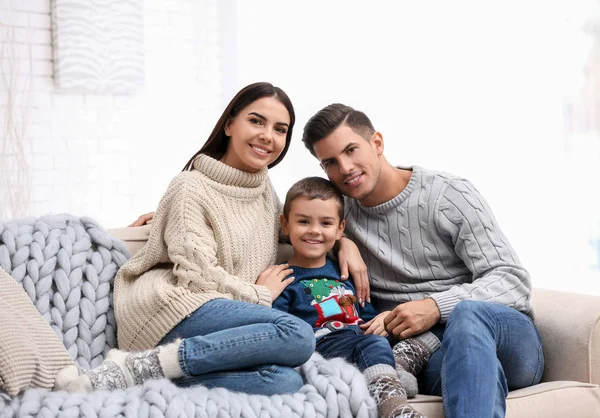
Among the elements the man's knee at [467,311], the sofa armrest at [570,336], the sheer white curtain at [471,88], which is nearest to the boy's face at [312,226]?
the man's knee at [467,311]

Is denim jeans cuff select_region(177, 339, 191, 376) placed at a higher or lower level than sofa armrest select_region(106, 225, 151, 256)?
lower

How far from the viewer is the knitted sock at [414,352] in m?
1.94

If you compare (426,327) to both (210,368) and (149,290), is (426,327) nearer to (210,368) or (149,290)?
(210,368)

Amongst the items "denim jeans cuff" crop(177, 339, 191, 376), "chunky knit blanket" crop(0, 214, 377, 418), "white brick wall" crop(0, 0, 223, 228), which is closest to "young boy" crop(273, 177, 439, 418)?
"chunky knit blanket" crop(0, 214, 377, 418)

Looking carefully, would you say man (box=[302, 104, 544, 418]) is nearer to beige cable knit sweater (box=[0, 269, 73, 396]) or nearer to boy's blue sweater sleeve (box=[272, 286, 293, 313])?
boy's blue sweater sleeve (box=[272, 286, 293, 313])

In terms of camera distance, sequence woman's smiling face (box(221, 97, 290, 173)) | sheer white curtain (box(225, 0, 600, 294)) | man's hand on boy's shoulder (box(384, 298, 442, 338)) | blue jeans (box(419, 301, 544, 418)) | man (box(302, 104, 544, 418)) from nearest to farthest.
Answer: blue jeans (box(419, 301, 544, 418)) → man (box(302, 104, 544, 418)) → man's hand on boy's shoulder (box(384, 298, 442, 338)) → woman's smiling face (box(221, 97, 290, 173)) → sheer white curtain (box(225, 0, 600, 294))

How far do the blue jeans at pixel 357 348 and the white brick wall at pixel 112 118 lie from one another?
2491 mm

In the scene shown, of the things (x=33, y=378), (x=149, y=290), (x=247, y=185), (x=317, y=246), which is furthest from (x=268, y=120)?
(x=33, y=378)

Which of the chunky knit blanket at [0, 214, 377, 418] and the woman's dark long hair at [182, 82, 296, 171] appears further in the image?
the woman's dark long hair at [182, 82, 296, 171]

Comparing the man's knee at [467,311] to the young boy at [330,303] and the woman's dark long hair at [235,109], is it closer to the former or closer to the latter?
the young boy at [330,303]

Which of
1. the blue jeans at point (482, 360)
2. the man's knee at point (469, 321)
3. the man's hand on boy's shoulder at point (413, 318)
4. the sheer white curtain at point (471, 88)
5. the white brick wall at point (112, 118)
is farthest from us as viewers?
the white brick wall at point (112, 118)

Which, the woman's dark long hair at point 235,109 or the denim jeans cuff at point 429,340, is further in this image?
the woman's dark long hair at point 235,109

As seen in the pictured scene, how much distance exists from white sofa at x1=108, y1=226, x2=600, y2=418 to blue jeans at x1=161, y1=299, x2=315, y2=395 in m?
0.30

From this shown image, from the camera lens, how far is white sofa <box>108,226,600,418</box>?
183 cm
